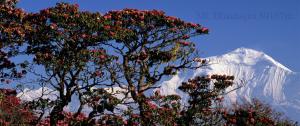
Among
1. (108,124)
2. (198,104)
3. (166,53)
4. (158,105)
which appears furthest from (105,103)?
(198,104)

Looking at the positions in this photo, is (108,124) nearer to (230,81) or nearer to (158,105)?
(158,105)

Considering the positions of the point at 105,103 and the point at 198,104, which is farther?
the point at 198,104

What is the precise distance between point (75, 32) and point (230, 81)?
8.80 meters

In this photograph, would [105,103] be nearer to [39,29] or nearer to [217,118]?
[39,29]

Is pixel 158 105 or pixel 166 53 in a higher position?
pixel 166 53

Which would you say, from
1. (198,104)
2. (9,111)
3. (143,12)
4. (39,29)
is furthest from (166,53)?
(9,111)

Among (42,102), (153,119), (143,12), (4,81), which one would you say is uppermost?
(143,12)

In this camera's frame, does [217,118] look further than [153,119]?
Yes

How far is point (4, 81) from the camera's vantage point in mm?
26359

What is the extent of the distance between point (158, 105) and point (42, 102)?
196 inches

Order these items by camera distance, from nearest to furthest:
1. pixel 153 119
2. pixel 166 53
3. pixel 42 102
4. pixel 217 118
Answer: pixel 153 119
pixel 42 102
pixel 166 53
pixel 217 118

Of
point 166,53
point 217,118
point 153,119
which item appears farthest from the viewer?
point 217,118

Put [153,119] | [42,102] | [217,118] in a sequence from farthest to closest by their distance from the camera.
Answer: [217,118], [42,102], [153,119]

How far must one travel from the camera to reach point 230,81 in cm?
2875
